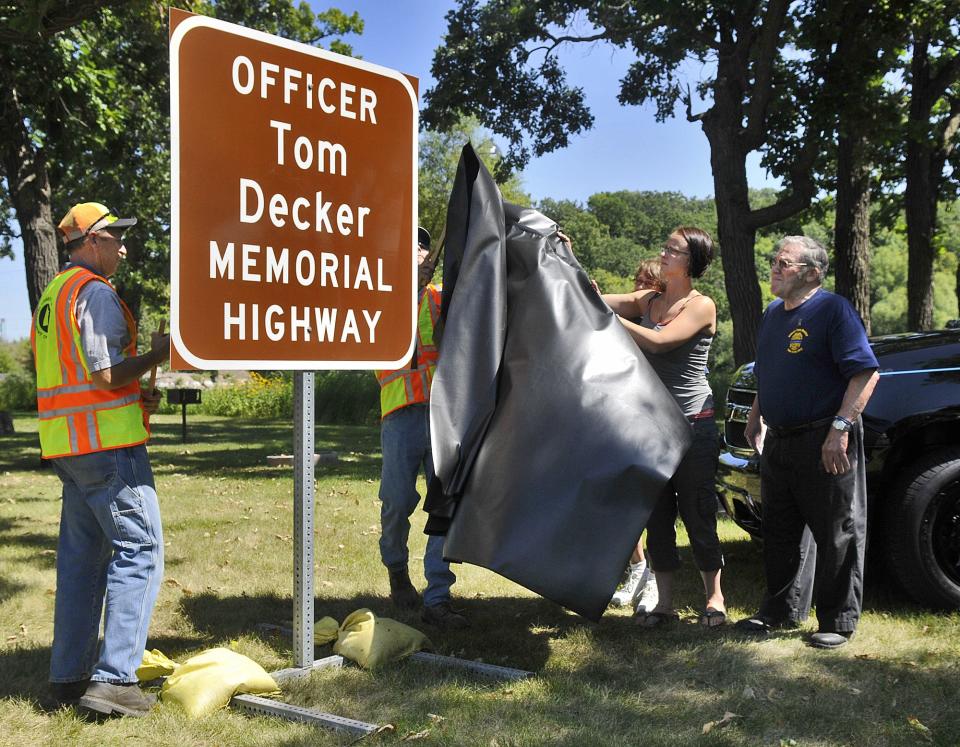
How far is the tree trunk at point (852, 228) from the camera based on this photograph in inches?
573

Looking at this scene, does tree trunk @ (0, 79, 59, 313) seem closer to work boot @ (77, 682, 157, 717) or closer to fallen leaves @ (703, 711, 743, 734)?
work boot @ (77, 682, 157, 717)

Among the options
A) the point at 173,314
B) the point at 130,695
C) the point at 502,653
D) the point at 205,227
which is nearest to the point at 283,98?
the point at 205,227

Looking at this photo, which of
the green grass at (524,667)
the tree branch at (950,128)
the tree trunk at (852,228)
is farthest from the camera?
the tree branch at (950,128)

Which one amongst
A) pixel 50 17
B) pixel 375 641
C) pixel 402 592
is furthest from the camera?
pixel 50 17

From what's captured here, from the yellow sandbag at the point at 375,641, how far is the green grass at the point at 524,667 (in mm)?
125

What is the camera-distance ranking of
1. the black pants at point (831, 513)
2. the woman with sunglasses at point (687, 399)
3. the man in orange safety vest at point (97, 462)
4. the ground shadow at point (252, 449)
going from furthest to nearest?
the ground shadow at point (252, 449)
the woman with sunglasses at point (687, 399)
the black pants at point (831, 513)
the man in orange safety vest at point (97, 462)

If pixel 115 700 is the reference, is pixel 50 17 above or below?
above

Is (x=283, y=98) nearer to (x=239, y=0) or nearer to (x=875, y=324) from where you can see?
(x=239, y=0)

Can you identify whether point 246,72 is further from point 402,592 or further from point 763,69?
point 763,69

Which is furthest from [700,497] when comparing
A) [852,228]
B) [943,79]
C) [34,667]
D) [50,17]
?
[943,79]

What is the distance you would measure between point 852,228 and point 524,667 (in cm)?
1194

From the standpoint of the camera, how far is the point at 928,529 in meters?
5.25

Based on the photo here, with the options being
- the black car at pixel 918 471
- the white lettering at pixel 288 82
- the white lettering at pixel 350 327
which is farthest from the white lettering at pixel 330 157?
the black car at pixel 918 471

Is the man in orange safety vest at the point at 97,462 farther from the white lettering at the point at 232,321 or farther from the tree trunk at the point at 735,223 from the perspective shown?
the tree trunk at the point at 735,223
